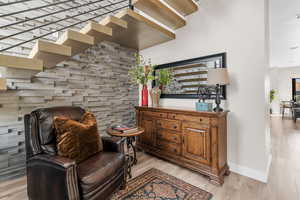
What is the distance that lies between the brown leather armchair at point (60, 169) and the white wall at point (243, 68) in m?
1.74

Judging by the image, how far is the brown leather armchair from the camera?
1.15 meters

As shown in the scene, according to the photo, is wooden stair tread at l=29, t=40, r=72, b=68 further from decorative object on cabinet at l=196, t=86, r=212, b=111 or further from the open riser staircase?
decorative object on cabinet at l=196, t=86, r=212, b=111

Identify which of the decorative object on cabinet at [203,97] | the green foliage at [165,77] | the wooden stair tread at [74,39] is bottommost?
the decorative object on cabinet at [203,97]

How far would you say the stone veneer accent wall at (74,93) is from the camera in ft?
6.27

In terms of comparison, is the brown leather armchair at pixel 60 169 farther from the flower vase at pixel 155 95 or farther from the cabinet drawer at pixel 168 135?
the flower vase at pixel 155 95

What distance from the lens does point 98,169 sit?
4.33 ft

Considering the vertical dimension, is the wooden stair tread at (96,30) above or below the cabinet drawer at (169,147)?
above

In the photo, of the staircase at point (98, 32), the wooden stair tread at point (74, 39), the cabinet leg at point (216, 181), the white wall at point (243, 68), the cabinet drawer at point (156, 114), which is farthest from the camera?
the cabinet drawer at point (156, 114)

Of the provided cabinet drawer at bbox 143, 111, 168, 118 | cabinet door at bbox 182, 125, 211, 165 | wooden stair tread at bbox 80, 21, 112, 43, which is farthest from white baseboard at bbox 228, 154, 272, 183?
wooden stair tread at bbox 80, 21, 112, 43

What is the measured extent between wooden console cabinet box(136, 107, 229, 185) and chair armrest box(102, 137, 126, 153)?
0.88m

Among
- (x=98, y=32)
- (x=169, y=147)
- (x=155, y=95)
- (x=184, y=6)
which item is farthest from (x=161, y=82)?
(x=98, y=32)

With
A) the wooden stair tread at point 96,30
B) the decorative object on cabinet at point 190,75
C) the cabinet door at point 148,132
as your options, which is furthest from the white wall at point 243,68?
the wooden stair tread at point 96,30

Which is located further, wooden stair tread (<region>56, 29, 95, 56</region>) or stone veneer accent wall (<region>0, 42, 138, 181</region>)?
stone veneer accent wall (<region>0, 42, 138, 181</region>)

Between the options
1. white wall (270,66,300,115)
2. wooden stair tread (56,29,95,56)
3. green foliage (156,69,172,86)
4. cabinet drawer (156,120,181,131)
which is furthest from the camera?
white wall (270,66,300,115)
